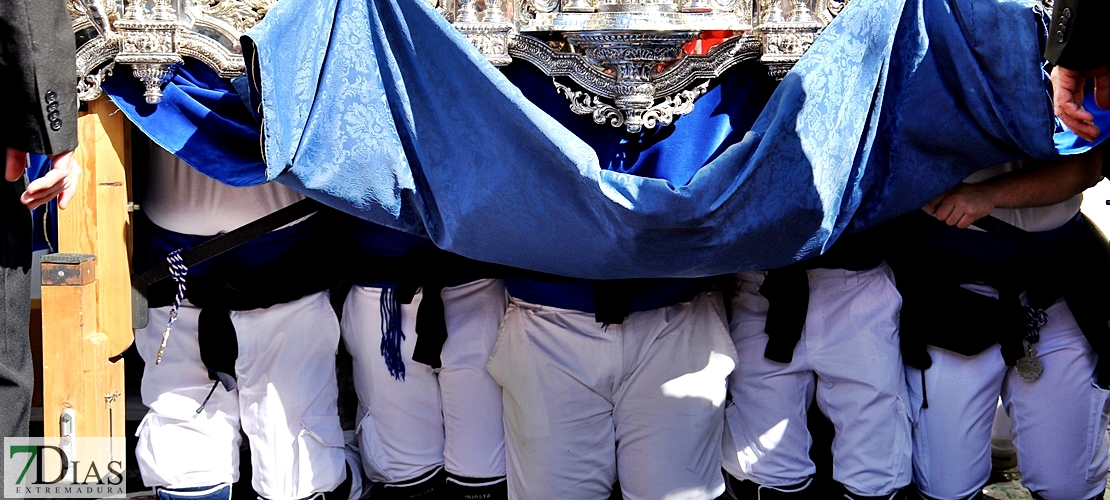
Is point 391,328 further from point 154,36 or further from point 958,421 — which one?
point 958,421

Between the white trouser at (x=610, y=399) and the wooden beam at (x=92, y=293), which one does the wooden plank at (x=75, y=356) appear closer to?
the wooden beam at (x=92, y=293)

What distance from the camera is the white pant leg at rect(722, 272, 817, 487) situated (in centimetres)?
290

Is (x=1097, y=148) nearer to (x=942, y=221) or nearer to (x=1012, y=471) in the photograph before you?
(x=942, y=221)

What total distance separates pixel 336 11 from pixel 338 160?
0.34 meters

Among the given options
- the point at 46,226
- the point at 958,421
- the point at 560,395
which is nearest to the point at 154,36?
the point at 46,226

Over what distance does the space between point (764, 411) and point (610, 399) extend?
16.6 inches

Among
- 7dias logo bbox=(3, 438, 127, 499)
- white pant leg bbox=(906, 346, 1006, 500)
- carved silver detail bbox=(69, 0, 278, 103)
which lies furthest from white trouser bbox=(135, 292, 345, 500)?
white pant leg bbox=(906, 346, 1006, 500)

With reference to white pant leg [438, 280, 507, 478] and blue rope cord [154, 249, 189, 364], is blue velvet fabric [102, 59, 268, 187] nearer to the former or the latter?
blue rope cord [154, 249, 189, 364]

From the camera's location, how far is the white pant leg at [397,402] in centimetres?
292

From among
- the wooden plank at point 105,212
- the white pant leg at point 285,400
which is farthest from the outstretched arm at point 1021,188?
the wooden plank at point 105,212

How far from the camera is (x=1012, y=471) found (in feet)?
11.5

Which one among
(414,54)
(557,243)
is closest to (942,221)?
(557,243)

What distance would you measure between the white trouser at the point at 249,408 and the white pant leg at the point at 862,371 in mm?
1331

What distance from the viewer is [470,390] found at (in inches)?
114
